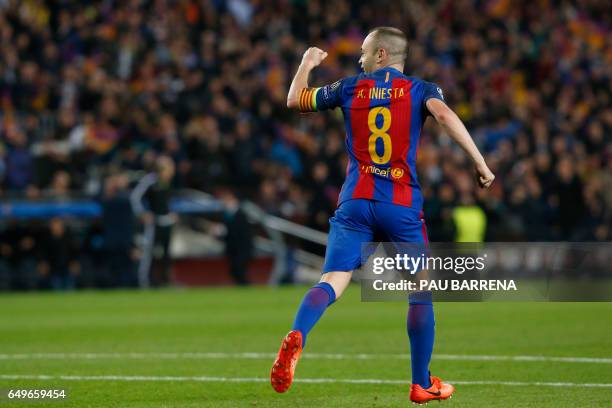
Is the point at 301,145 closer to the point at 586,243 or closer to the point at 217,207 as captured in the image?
the point at 217,207

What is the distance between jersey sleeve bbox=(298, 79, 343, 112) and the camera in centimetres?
770

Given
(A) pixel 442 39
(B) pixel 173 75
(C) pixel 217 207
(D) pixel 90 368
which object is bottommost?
(D) pixel 90 368

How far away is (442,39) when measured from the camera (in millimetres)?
29250

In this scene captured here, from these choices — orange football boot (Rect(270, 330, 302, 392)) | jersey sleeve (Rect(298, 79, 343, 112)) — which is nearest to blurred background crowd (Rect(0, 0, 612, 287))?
jersey sleeve (Rect(298, 79, 343, 112))

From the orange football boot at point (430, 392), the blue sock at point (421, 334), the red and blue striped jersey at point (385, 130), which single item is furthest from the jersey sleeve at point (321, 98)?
the orange football boot at point (430, 392)

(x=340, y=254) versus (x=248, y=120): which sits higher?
(x=248, y=120)

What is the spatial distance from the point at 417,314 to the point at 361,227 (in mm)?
648

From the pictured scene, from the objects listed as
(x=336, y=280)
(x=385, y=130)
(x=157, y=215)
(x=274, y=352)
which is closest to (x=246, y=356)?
(x=274, y=352)

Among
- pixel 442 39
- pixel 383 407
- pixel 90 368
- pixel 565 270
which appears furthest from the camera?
pixel 442 39

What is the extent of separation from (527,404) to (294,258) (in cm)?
1627

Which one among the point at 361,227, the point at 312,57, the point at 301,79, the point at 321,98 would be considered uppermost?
the point at 312,57

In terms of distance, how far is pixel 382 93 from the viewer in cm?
756

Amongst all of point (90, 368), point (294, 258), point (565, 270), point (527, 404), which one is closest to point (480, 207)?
point (565, 270)

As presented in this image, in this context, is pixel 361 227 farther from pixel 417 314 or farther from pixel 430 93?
pixel 430 93
